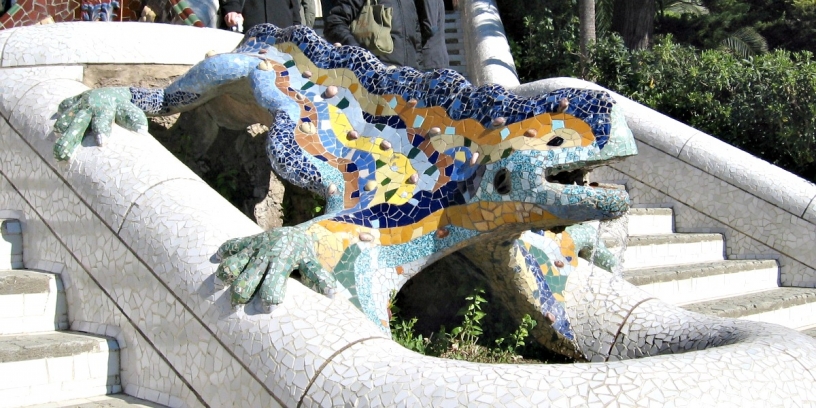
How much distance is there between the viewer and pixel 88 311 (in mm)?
4410

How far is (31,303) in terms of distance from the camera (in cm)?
446

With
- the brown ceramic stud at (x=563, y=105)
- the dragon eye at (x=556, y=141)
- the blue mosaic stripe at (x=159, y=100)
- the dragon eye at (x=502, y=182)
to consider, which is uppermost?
the blue mosaic stripe at (x=159, y=100)

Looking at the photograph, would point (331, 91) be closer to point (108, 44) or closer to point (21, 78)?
point (108, 44)

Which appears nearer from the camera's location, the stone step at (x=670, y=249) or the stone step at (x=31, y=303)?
the stone step at (x=31, y=303)

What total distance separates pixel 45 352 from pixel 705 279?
189 inches

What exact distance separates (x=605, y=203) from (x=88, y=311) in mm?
2516

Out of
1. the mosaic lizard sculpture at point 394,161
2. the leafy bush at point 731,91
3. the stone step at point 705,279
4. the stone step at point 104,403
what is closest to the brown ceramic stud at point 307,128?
the mosaic lizard sculpture at point 394,161

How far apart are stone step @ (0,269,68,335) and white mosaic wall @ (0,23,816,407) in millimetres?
72

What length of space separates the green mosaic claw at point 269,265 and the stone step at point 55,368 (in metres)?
0.86

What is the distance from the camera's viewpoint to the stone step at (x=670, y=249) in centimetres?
693

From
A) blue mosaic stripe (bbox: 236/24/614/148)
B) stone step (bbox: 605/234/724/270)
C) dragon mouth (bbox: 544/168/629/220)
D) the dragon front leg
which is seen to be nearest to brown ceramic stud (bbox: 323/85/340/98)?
blue mosaic stripe (bbox: 236/24/614/148)

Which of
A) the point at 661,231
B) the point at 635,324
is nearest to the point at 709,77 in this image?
the point at 661,231

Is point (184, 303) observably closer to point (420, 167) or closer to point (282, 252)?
point (282, 252)

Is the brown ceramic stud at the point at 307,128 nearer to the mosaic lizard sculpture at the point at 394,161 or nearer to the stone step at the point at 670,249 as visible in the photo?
the mosaic lizard sculpture at the point at 394,161
